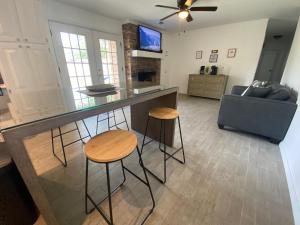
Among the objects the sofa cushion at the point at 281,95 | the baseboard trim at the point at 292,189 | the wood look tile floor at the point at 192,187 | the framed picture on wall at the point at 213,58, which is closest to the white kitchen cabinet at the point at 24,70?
the wood look tile floor at the point at 192,187

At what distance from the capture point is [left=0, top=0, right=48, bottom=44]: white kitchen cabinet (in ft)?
6.12

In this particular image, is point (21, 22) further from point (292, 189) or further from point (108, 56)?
point (292, 189)

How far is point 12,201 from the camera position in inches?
34.8

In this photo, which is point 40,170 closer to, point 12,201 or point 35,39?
point 12,201

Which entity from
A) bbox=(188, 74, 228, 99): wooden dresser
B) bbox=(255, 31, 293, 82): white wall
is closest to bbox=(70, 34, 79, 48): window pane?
bbox=(188, 74, 228, 99): wooden dresser

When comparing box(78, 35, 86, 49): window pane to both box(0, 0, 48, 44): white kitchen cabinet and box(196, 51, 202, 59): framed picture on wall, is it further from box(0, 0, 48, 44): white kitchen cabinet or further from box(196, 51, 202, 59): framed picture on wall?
box(196, 51, 202, 59): framed picture on wall

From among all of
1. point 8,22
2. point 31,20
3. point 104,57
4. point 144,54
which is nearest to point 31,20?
point 31,20

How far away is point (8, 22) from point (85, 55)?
145cm

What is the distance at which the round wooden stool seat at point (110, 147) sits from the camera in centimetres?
85

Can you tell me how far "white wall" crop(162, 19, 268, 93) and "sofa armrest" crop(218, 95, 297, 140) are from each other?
9.14 ft

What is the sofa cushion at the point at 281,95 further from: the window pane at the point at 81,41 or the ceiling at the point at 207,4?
Result: the window pane at the point at 81,41

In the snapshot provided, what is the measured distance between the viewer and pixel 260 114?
7.38ft

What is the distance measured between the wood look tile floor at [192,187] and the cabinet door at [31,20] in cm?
169

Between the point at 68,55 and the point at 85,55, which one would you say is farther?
the point at 85,55
